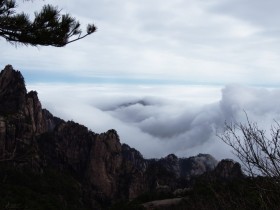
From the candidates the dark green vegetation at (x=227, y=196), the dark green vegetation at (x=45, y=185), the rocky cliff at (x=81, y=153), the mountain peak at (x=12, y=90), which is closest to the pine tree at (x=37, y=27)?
the dark green vegetation at (x=227, y=196)

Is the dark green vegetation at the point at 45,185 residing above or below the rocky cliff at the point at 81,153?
below

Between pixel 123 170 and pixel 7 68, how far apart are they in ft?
180

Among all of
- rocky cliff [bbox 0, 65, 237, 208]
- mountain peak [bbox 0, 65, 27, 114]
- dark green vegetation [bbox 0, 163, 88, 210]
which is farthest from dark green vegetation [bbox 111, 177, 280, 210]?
mountain peak [bbox 0, 65, 27, 114]

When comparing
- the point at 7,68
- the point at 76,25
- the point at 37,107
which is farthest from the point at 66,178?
the point at 76,25

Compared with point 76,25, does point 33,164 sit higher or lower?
higher

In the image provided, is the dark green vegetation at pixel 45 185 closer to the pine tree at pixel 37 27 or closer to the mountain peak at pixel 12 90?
the mountain peak at pixel 12 90

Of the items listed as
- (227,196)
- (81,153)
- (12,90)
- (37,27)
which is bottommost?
(227,196)

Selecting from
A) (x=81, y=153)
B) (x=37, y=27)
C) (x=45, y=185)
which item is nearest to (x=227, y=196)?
(x=37, y=27)

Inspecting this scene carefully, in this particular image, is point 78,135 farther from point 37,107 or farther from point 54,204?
point 54,204

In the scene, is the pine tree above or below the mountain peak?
below

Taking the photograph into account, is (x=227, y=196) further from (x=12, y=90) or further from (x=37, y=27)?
(x=12, y=90)

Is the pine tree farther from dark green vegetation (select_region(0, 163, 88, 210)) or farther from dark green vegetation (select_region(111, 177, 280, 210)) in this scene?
dark green vegetation (select_region(0, 163, 88, 210))

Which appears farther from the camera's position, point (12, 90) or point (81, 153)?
point (81, 153)

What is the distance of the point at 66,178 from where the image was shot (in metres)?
140
